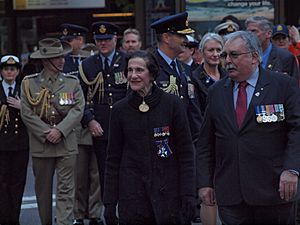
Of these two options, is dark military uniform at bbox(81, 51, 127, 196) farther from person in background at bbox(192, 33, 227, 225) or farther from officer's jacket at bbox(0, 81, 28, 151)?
person in background at bbox(192, 33, 227, 225)

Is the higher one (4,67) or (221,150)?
(4,67)

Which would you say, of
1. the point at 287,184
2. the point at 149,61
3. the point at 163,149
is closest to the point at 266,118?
the point at 287,184

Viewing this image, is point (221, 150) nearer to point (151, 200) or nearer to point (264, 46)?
point (151, 200)

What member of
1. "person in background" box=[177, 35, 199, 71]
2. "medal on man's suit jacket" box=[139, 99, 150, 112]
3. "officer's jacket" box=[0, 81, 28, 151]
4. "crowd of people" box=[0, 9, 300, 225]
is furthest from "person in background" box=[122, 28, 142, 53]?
"medal on man's suit jacket" box=[139, 99, 150, 112]

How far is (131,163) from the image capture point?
588 centimetres

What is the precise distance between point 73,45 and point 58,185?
2384 millimetres

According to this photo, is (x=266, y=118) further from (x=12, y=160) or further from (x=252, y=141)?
(x=12, y=160)

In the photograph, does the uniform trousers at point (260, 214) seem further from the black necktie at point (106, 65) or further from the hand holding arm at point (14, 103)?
the hand holding arm at point (14, 103)

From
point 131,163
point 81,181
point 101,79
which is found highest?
point 101,79

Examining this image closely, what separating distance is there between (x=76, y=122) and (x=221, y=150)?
301cm

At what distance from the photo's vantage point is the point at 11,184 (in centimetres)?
898

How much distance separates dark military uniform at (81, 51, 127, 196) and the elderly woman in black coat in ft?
9.25

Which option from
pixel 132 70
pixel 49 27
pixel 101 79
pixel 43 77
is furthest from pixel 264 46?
pixel 49 27

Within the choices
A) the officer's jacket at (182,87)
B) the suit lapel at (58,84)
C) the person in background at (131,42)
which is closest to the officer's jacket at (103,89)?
the suit lapel at (58,84)
